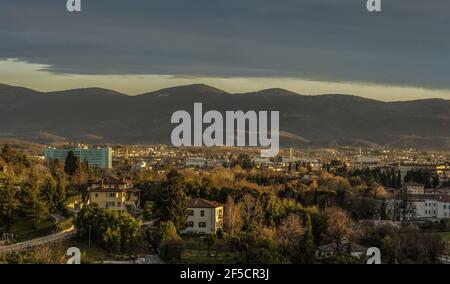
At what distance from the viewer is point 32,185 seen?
59.0ft

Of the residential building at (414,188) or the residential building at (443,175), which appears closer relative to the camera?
the residential building at (414,188)

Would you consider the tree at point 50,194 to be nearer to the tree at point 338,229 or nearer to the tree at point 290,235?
the tree at point 290,235

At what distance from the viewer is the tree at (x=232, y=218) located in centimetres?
1736

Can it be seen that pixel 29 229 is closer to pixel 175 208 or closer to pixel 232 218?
pixel 175 208

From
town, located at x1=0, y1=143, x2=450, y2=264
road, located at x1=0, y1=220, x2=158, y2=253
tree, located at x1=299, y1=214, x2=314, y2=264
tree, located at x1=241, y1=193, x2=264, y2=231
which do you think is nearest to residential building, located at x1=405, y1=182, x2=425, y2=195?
town, located at x1=0, y1=143, x2=450, y2=264

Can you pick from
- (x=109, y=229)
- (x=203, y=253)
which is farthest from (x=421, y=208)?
(x=109, y=229)

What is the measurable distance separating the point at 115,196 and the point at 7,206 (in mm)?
3689

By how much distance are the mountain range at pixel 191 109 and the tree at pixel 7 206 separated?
52574 mm

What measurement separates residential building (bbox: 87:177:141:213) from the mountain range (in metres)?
49.3

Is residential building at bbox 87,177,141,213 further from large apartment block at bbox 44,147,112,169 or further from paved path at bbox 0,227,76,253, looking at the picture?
large apartment block at bbox 44,147,112,169

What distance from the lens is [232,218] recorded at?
17.5 metres

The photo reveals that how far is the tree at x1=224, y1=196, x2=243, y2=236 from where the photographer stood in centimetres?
1736

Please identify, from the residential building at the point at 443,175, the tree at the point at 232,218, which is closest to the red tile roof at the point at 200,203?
the tree at the point at 232,218
